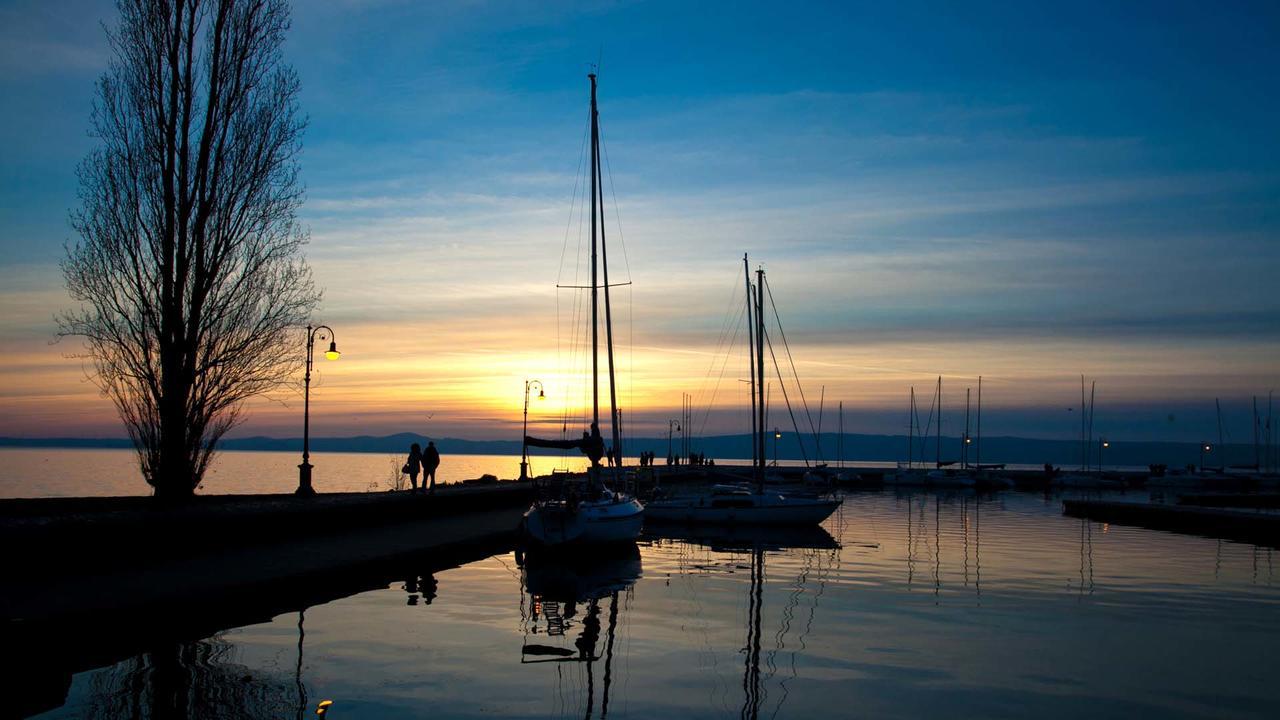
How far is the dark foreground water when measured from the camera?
475 inches

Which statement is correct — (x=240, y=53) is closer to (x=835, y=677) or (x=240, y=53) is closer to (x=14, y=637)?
(x=14, y=637)

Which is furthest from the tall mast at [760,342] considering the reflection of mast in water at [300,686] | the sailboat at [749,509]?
the reflection of mast in water at [300,686]

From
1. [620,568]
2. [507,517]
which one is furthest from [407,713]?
[507,517]

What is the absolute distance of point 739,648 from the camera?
16.0 m

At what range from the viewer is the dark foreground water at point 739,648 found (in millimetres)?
12070

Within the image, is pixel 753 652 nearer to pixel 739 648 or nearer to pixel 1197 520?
pixel 739 648

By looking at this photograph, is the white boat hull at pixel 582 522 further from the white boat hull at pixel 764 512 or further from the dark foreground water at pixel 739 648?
the white boat hull at pixel 764 512

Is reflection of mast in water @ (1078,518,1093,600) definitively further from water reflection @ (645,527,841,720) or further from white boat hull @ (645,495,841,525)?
white boat hull @ (645,495,841,525)

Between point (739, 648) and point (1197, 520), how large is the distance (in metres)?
40.6

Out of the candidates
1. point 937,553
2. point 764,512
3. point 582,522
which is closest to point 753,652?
point 582,522

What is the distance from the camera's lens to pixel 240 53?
1043 inches

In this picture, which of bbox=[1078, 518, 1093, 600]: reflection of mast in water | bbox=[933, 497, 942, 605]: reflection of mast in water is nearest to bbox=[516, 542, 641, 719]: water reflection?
bbox=[933, 497, 942, 605]: reflection of mast in water

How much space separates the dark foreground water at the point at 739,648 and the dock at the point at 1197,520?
17.3 metres

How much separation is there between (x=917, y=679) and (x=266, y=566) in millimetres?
12922
